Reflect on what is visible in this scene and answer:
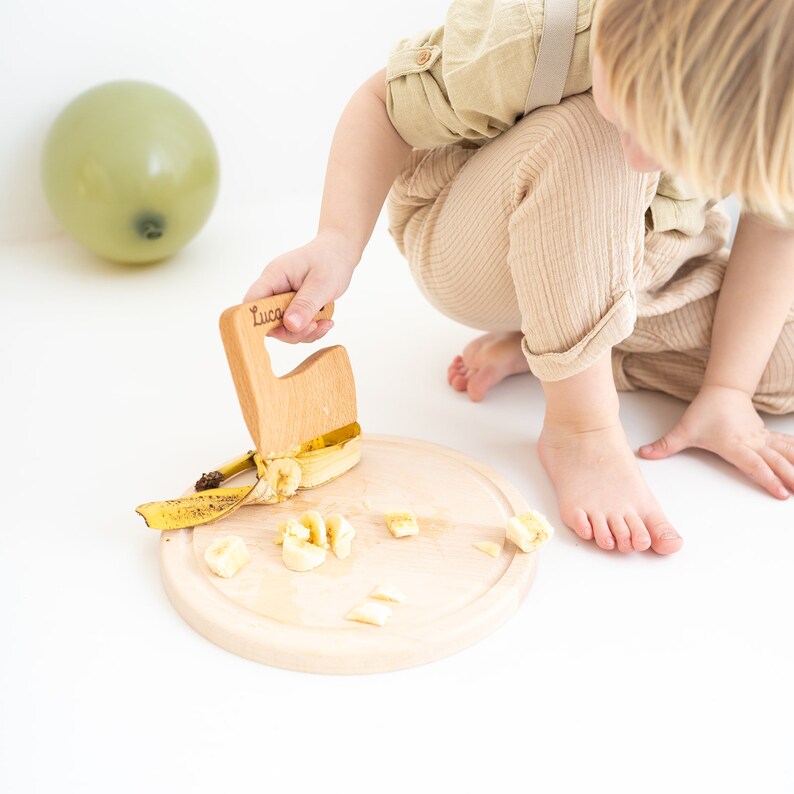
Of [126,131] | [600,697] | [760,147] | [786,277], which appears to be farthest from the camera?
[126,131]

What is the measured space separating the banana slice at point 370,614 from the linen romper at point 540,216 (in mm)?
305

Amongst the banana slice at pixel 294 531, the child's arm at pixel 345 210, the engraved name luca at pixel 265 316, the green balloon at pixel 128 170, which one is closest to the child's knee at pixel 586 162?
the child's arm at pixel 345 210

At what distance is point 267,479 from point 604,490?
324 mm

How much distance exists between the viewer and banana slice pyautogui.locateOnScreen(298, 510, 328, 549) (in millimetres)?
829

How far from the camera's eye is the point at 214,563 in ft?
2.60

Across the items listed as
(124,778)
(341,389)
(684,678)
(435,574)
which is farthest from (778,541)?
(124,778)

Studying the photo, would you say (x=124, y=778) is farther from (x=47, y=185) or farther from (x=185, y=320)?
(x=47, y=185)

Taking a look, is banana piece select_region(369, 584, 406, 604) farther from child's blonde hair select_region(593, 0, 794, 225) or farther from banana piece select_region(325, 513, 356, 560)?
child's blonde hair select_region(593, 0, 794, 225)

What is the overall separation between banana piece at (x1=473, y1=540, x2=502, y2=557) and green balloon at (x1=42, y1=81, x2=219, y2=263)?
96 cm

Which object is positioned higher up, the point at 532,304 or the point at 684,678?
the point at 532,304

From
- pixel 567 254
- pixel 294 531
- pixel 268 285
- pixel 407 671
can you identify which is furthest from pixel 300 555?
pixel 567 254

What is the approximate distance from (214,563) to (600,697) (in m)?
0.32

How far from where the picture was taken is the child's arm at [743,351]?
1025 millimetres

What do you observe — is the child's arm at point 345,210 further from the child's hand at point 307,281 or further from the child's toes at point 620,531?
the child's toes at point 620,531
